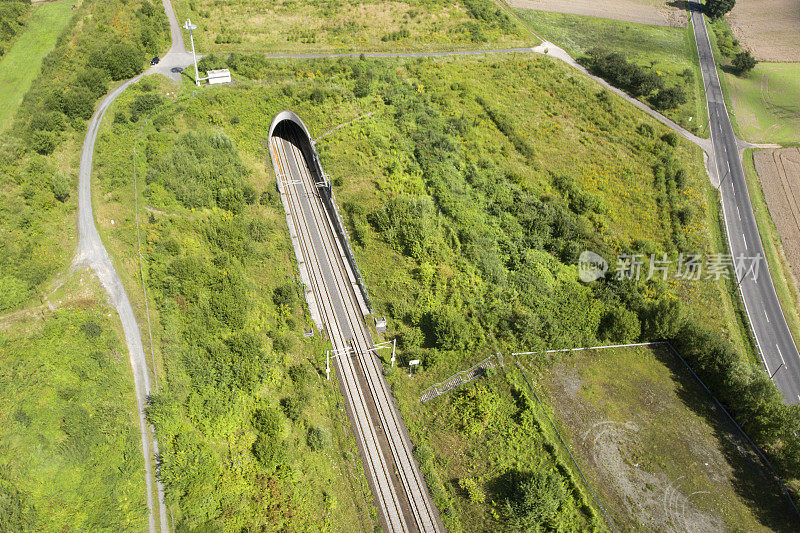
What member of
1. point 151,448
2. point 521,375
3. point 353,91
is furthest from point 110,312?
point 353,91

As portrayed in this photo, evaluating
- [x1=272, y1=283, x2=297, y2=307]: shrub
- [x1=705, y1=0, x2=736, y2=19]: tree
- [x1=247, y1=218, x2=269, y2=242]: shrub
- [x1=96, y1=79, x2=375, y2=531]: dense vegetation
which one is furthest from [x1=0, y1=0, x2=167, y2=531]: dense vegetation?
[x1=705, y1=0, x2=736, y2=19]: tree

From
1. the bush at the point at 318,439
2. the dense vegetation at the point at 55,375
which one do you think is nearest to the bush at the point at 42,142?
the dense vegetation at the point at 55,375

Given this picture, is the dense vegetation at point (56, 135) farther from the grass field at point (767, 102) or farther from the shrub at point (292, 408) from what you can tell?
the grass field at point (767, 102)

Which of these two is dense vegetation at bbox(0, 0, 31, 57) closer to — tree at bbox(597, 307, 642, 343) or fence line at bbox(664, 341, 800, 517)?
tree at bbox(597, 307, 642, 343)

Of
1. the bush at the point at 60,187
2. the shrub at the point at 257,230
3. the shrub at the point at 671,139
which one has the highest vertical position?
the bush at the point at 60,187

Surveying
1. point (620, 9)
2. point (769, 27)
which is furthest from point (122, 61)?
point (769, 27)

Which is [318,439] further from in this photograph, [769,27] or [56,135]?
[769,27]
